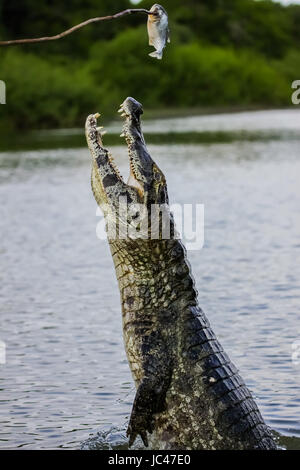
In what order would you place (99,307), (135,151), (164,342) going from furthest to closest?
(99,307), (135,151), (164,342)

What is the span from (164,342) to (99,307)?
5.01 metres

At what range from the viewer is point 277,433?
7203mm

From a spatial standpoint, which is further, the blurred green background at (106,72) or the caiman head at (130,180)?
the blurred green background at (106,72)

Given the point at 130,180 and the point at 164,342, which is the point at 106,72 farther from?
the point at 164,342

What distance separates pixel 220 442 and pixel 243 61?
8364 cm

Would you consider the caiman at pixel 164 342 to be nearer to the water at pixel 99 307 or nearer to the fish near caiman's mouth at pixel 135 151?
the fish near caiman's mouth at pixel 135 151

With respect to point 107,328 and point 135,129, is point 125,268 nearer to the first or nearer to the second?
point 135,129

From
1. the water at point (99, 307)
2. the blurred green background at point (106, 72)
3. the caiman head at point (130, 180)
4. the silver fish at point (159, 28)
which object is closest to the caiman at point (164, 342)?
the caiman head at point (130, 180)

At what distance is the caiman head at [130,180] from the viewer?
21.6 ft

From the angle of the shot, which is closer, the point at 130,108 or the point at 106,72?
the point at 130,108

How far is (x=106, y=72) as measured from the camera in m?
71.4

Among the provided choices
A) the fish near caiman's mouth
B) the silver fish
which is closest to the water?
the fish near caiman's mouth

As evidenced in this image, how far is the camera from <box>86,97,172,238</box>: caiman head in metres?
6.60

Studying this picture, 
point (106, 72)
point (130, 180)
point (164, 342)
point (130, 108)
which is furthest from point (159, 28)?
point (106, 72)
